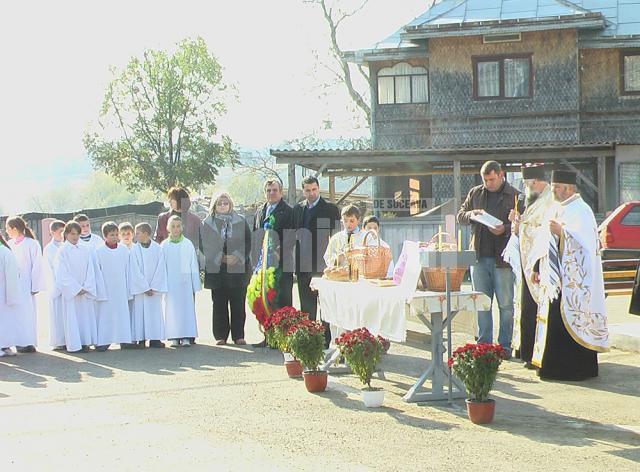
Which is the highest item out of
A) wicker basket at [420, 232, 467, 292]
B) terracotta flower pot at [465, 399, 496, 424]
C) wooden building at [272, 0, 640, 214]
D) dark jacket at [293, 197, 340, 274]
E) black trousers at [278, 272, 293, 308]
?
wooden building at [272, 0, 640, 214]

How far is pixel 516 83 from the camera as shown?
1205 inches

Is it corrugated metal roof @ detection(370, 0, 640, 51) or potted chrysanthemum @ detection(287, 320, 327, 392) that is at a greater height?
corrugated metal roof @ detection(370, 0, 640, 51)

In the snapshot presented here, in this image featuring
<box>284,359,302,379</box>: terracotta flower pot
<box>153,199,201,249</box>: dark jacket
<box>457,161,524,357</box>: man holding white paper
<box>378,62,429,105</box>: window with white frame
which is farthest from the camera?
<box>378,62,429,105</box>: window with white frame

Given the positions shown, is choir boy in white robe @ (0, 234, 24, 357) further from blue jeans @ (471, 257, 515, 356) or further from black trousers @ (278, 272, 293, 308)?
blue jeans @ (471, 257, 515, 356)

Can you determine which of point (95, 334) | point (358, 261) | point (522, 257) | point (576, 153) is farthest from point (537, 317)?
point (576, 153)

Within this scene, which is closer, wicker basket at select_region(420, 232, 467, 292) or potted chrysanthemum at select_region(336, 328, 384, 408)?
potted chrysanthemum at select_region(336, 328, 384, 408)

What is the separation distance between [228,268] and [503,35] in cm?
1788

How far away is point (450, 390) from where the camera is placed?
9.49 metres

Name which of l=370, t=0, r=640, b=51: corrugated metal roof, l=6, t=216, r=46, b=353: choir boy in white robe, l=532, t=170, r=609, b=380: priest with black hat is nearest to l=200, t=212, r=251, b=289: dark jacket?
l=6, t=216, r=46, b=353: choir boy in white robe

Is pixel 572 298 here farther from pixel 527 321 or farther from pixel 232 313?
pixel 232 313

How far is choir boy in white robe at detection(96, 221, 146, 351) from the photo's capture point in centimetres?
1442

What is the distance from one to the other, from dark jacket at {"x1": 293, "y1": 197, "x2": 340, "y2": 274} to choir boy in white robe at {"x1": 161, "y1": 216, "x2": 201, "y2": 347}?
2045 millimetres

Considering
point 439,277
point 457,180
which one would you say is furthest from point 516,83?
point 439,277

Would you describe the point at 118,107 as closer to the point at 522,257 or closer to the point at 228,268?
the point at 228,268
